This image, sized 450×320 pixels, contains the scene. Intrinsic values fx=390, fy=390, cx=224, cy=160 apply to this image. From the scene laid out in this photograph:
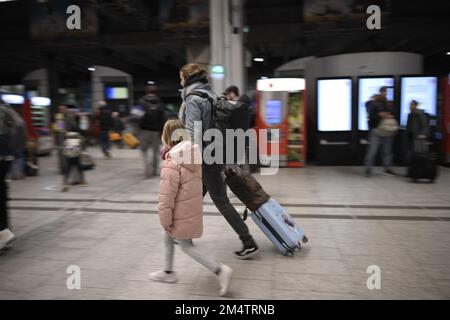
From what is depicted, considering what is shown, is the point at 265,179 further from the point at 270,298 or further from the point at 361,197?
the point at 270,298

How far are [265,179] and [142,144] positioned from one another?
2625 mm

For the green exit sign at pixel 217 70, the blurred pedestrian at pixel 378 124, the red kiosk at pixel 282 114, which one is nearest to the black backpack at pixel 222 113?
the green exit sign at pixel 217 70

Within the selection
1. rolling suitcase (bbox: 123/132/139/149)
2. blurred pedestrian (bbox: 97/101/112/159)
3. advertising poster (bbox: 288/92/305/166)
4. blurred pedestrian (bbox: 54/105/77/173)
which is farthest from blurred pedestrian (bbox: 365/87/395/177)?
rolling suitcase (bbox: 123/132/139/149)

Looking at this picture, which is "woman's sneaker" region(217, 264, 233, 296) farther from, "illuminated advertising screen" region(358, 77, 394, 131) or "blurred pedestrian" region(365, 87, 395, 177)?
"illuminated advertising screen" region(358, 77, 394, 131)

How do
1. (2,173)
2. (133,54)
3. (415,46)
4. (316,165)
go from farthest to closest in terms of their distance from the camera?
(133,54) < (415,46) < (316,165) < (2,173)

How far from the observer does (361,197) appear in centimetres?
614

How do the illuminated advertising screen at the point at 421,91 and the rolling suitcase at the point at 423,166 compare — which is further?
the illuminated advertising screen at the point at 421,91

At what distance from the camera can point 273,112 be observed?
9156 millimetres

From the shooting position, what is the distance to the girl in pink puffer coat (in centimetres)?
286

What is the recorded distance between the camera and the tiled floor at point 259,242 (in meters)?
3.10

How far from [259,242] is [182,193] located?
165 cm

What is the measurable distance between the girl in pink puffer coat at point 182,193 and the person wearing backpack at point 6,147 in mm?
2012

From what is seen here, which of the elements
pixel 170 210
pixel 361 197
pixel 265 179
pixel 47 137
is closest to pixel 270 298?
pixel 170 210

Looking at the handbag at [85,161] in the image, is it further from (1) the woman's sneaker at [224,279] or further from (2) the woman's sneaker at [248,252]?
(1) the woman's sneaker at [224,279]
